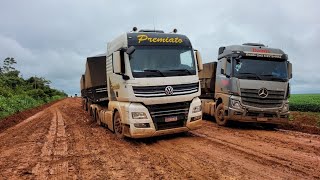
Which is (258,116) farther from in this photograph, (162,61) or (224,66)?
(162,61)

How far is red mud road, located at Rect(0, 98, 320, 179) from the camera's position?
649cm

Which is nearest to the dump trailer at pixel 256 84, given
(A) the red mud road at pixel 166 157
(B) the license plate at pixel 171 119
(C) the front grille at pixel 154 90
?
(A) the red mud road at pixel 166 157

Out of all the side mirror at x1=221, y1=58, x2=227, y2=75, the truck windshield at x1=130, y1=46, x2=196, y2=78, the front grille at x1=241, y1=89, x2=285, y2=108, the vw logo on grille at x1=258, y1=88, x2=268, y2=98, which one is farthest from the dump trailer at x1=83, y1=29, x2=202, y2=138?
the vw logo on grille at x1=258, y1=88, x2=268, y2=98

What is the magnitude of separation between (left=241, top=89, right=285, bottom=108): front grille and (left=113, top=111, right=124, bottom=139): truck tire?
192 inches

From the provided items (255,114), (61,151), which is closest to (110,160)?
(61,151)

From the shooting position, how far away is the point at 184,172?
21.2 feet

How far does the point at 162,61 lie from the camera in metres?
10.2

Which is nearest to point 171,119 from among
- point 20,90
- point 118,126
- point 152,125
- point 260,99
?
point 152,125

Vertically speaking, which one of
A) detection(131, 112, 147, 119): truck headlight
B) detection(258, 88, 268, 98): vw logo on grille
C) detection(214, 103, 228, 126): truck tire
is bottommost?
detection(214, 103, 228, 126): truck tire

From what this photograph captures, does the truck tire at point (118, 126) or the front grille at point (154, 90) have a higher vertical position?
the front grille at point (154, 90)

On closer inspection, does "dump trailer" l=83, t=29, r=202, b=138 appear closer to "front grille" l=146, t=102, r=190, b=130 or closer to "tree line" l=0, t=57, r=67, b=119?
"front grille" l=146, t=102, r=190, b=130

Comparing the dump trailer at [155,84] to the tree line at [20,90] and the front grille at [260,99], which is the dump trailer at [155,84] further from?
the tree line at [20,90]

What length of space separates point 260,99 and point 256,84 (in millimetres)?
607

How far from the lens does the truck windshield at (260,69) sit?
12.9 metres
